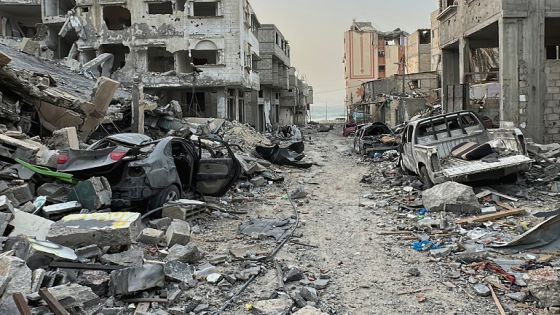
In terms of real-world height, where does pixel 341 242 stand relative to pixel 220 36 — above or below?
below

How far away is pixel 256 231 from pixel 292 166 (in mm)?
10552

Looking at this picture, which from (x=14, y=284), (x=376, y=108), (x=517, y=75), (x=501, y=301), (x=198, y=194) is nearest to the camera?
(x=14, y=284)

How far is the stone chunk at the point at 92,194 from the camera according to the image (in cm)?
790

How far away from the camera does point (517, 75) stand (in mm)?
15727

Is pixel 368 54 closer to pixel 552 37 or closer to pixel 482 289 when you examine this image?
pixel 552 37

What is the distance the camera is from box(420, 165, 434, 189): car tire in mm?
11699

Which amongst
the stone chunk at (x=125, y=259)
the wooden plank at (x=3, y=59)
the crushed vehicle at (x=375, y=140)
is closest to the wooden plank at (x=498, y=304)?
the stone chunk at (x=125, y=259)

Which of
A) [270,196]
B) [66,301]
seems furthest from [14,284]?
[270,196]

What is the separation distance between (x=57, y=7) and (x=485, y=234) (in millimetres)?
35305

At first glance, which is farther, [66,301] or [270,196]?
[270,196]

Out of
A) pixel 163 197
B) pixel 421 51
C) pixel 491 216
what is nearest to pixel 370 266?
pixel 491 216

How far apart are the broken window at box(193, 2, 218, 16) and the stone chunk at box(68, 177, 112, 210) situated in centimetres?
2775

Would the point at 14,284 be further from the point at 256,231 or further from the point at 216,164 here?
the point at 216,164

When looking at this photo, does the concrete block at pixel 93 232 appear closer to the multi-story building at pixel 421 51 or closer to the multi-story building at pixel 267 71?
the multi-story building at pixel 267 71
